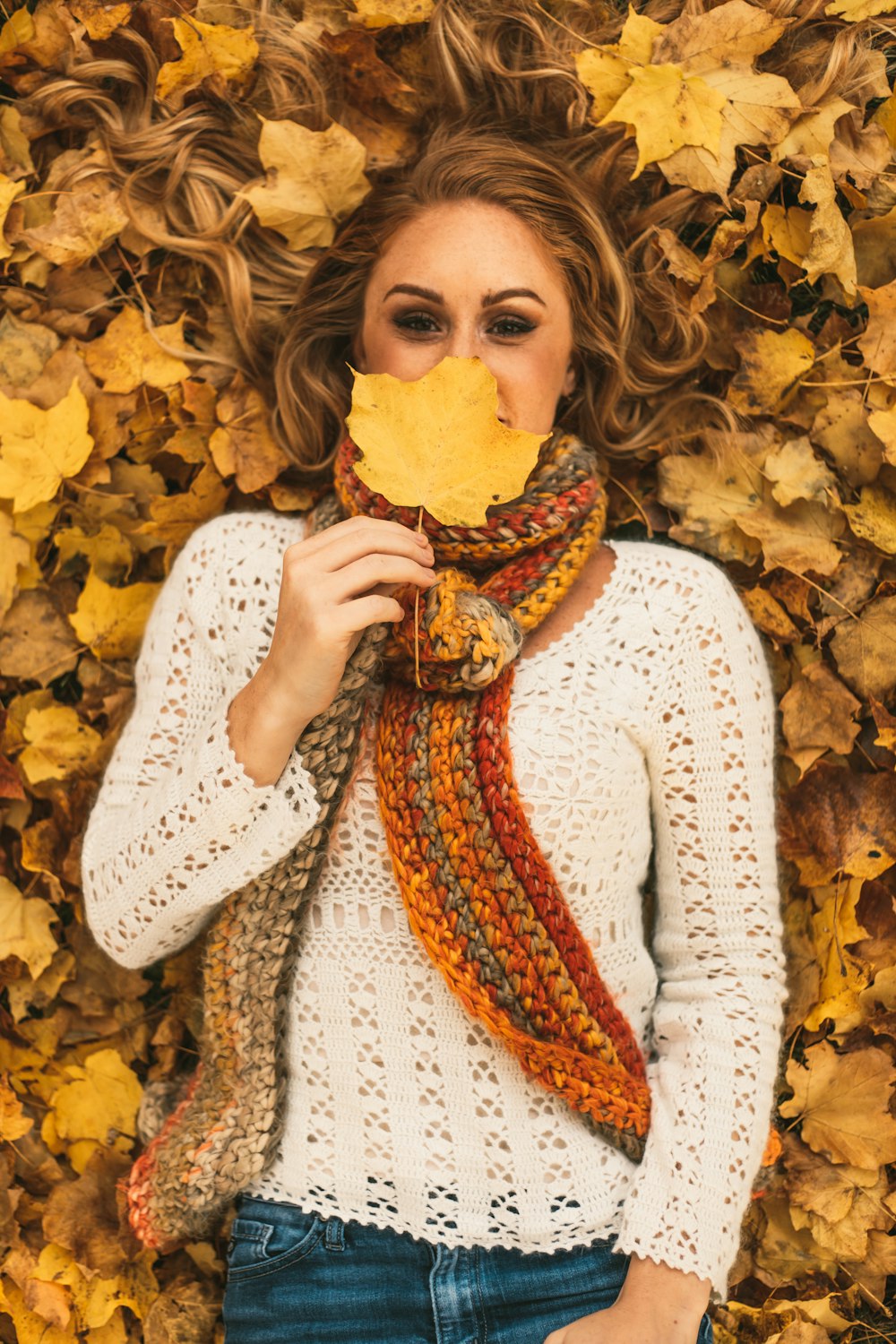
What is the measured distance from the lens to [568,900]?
5.14 feet

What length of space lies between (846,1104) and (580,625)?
85 centimetres

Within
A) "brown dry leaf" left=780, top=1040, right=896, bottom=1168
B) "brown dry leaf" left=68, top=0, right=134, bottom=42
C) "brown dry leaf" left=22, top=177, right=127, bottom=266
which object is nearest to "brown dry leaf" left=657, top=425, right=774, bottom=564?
"brown dry leaf" left=780, top=1040, right=896, bottom=1168

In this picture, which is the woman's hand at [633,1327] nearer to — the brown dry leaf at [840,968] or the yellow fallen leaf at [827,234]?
the brown dry leaf at [840,968]

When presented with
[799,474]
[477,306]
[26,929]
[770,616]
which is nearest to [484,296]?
[477,306]

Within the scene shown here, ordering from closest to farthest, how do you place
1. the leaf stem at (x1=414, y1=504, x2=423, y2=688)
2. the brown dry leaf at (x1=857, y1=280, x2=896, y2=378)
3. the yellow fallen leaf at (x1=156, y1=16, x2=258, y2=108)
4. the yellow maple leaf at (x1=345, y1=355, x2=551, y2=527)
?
the yellow maple leaf at (x1=345, y1=355, x2=551, y2=527)
the leaf stem at (x1=414, y1=504, x2=423, y2=688)
the brown dry leaf at (x1=857, y1=280, x2=896, y2=378)
the yellow fallen leaf at (x1=156, y1=16, x2=258, y2=108)

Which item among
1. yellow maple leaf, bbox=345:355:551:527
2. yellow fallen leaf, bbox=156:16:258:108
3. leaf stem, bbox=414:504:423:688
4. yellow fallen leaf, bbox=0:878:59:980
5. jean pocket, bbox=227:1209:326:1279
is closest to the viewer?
yellow maple leaf, bbox=345:355:551:527

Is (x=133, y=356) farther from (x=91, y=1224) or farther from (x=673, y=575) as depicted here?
(x=91, y=1224)

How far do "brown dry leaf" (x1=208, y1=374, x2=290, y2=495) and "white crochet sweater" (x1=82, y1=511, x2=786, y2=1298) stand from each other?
31cm

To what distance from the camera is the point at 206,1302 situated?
1867 millimetres

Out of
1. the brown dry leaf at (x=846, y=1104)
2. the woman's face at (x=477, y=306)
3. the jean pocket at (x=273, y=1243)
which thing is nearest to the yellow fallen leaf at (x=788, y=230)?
the woman's face at (x=477, y=306)

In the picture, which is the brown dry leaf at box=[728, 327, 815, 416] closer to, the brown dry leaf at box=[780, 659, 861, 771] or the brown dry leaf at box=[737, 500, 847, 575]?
the brown dry leaf at box=[737, 500, 847, 575]

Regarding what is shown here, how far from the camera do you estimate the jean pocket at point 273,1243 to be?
1.56 metres

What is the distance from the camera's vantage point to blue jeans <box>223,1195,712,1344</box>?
1.48 meters

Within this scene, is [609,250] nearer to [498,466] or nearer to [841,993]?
[498,466]
